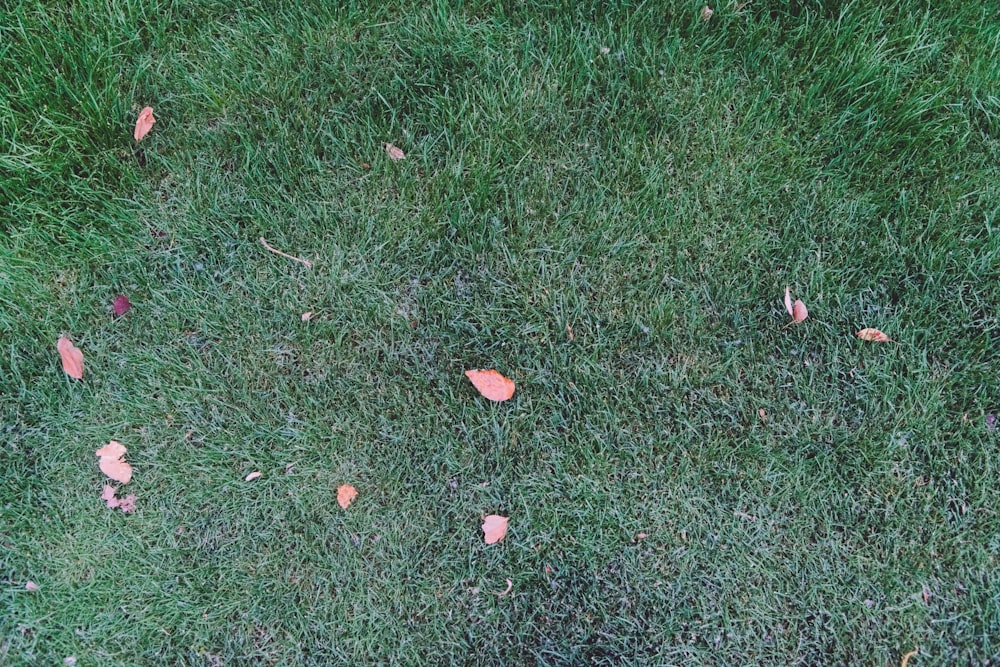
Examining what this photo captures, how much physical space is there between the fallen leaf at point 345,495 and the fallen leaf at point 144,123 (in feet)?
4.95

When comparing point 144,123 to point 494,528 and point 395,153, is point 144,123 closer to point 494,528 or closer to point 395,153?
point 395,153

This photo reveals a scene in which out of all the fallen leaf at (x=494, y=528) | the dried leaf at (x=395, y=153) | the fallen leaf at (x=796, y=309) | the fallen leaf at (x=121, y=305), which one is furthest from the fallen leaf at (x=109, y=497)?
the fallen leaf at (x=796, y=309)

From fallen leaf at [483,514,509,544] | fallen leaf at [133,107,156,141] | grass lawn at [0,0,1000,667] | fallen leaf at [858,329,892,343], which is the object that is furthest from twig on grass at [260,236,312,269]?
fallen leaf at [858,329,892,343]

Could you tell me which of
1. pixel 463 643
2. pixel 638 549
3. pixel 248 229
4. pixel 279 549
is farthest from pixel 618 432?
pixel 248 229

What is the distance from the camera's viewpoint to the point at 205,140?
97.0 inches

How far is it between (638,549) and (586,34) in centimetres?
188

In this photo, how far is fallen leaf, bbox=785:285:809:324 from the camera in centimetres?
229

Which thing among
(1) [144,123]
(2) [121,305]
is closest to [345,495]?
(2) [121,305]

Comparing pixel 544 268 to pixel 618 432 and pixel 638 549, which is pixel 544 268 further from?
pixel 638 549

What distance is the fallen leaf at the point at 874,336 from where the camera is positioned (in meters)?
2.26

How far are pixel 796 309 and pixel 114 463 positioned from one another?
2332 mm

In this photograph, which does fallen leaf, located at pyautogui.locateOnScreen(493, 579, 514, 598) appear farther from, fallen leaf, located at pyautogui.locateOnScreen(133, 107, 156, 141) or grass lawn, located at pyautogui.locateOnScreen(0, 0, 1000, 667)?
fallen leaf, located at pyautogui.locateOnScreen(133, 107, 156, 141)

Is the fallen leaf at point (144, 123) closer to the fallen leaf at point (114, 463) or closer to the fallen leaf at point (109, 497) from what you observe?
the fallen leaf at point (114, 463)

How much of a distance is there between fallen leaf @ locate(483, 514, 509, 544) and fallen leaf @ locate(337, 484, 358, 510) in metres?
0.43
